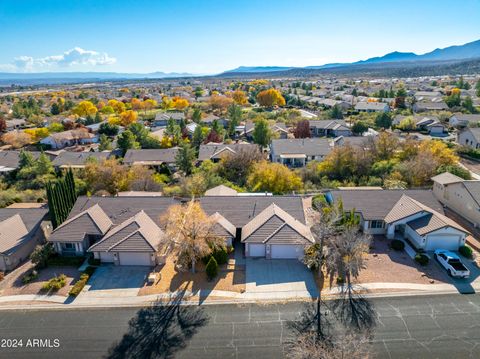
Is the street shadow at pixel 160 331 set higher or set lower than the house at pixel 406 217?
lower

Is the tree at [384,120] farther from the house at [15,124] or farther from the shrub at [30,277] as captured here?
the house at [15,124]

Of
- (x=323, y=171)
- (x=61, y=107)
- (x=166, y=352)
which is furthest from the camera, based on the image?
(x=61, y=107)

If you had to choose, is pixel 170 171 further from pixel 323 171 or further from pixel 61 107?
pixel 61 107

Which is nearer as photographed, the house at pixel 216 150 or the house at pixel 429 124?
the house at pixel 216 150

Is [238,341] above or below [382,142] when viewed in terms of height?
below

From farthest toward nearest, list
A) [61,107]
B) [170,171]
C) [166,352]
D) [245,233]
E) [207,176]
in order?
[61,107] → [170,171] → [207,176] → [245,233] → [166,352]

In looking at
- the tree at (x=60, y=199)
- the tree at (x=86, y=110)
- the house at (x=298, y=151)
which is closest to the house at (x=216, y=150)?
the house at (x=298, y=151)

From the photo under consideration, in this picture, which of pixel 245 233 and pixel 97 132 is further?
pixel 97 132

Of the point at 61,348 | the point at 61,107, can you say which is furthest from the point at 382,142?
the point at 61,107
